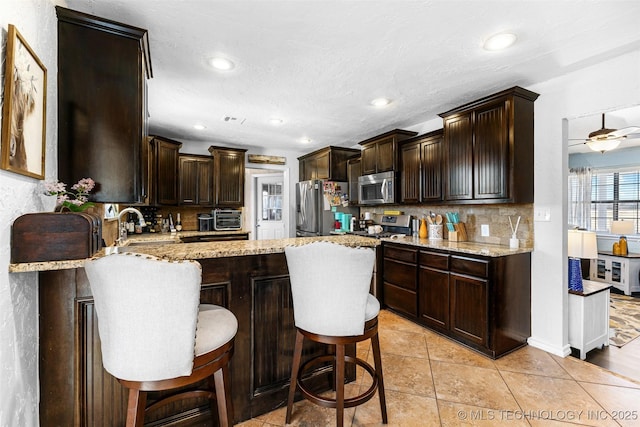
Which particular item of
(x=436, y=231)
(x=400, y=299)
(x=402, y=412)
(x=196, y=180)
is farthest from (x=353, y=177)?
(x=402, y=412)

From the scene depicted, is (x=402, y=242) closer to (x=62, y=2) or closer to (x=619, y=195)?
(x=62, y=2)

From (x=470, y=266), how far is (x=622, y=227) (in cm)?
462

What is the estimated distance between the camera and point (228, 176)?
4809mm

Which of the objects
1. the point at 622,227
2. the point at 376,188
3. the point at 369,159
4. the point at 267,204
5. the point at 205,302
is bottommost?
the point at 205,302

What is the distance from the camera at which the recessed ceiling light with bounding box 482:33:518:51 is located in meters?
1.94

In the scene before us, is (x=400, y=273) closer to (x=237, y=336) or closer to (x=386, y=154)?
(x=386, y=154)

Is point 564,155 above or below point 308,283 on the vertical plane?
above

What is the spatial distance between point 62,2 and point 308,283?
6.78 feet

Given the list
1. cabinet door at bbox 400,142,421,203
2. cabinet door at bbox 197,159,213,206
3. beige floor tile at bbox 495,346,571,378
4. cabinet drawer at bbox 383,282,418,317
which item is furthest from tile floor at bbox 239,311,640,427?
cabinet door at bbox 197,159,213,206

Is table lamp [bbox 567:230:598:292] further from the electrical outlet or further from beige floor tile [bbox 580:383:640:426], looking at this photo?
beige floor tile [bbox 580:383:640:426]

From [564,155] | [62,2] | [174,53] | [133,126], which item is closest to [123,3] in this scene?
[62,2]

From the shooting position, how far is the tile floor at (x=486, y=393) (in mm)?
1773

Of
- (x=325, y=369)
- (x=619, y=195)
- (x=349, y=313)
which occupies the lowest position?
(x=325, y=369)

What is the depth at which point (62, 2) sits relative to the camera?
1.63 meters
